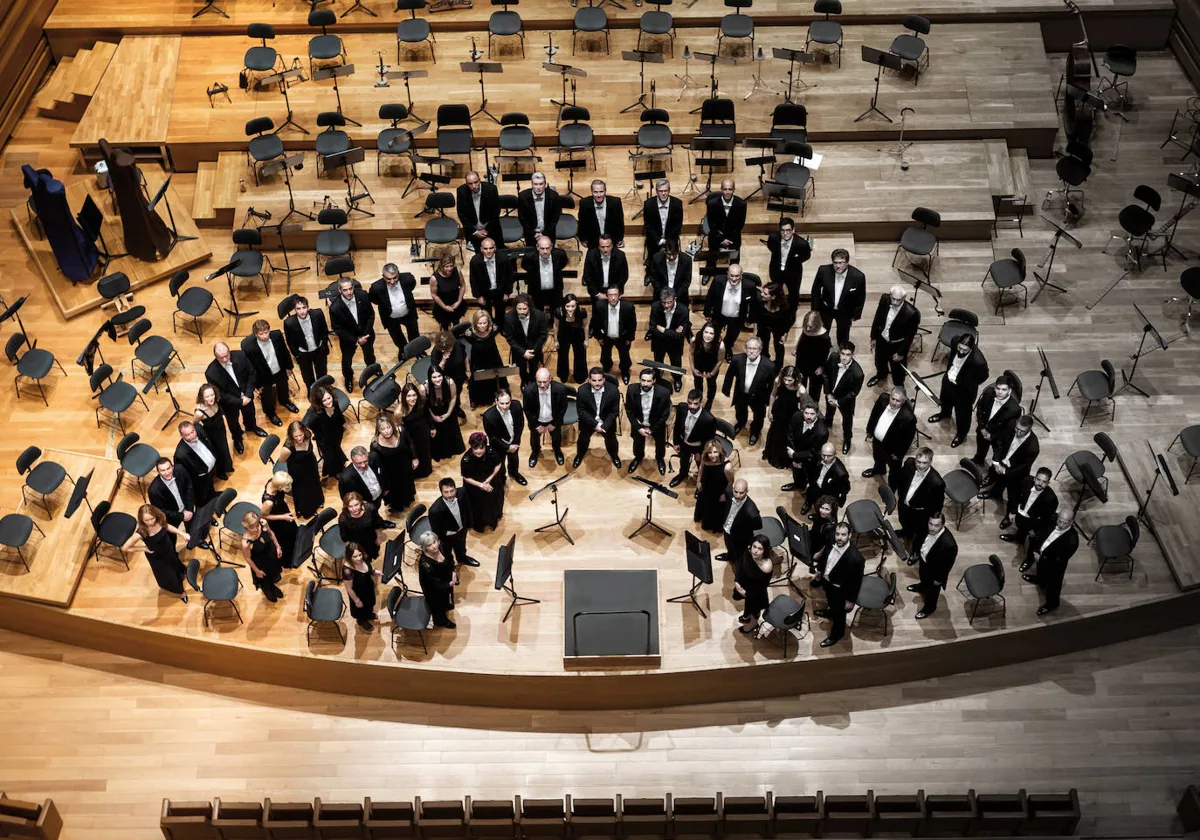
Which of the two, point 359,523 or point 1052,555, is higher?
point 359,523

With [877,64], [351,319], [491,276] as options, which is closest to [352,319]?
[351,319]

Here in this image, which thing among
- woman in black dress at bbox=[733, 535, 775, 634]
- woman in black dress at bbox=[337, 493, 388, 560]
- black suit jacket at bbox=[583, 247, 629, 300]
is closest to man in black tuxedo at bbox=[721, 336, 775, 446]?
black suit jacket at bbox=[583, 247, 629, 300]

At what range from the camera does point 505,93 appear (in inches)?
508

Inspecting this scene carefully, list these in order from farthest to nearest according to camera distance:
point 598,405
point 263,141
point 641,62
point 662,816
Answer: point 641,62, point 263,141, point 598,405, point 662,816

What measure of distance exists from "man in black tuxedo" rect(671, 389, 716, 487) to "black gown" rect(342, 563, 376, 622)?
242 centimetres

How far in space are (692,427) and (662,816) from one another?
9.05 ft

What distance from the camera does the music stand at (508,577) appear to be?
934 cm

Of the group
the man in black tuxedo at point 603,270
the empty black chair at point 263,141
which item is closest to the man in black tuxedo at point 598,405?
the man in black tuxedo at point 603,270

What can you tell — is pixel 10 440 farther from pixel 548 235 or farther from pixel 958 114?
pixel 958 114

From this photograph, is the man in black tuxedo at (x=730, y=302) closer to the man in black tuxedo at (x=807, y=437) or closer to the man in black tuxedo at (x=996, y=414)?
the man in black tuxedo at (x=807, y=437)

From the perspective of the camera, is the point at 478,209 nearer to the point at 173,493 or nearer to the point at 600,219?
the point at 600,219

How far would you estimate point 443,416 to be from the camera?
10.5 metres

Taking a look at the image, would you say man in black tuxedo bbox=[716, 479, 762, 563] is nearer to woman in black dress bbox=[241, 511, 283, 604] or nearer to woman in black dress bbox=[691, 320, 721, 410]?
woman in black dress bbox=[691, 320, 721, 410]

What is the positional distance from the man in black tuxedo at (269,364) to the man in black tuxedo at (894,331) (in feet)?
15.0
